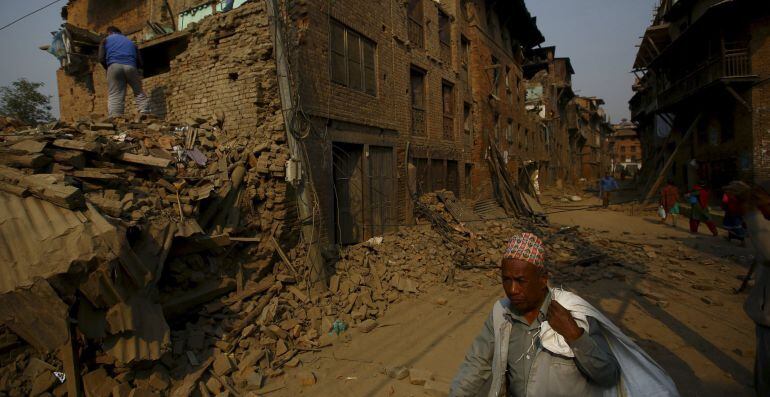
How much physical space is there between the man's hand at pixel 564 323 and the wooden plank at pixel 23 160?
223 inches

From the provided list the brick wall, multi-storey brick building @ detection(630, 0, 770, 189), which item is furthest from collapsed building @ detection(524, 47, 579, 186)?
the brick wall

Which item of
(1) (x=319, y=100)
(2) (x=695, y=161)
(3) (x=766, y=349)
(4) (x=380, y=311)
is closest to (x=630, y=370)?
(3) (x=766, y=349)

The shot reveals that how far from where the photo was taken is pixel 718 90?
59.3 ft

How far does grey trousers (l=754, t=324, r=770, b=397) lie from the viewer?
2.98 meters

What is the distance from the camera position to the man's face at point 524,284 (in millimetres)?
2121

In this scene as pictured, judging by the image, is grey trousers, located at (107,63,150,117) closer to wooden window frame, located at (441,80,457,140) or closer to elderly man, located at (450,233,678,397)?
elderly man, located at (450,233,678,397)

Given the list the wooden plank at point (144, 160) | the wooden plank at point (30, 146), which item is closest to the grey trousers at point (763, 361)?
the wooden plank at point (144, 160)

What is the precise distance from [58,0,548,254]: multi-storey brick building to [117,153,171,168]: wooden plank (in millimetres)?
1723

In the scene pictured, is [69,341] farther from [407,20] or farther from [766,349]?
[407,20]

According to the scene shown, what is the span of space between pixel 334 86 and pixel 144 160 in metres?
4.54

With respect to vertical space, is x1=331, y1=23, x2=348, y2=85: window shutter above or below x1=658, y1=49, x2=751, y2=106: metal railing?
below

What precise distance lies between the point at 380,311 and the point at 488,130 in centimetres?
1323

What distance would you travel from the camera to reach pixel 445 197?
12.6 m

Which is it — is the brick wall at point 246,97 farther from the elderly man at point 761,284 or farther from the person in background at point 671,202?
the person in background at point 671,202
